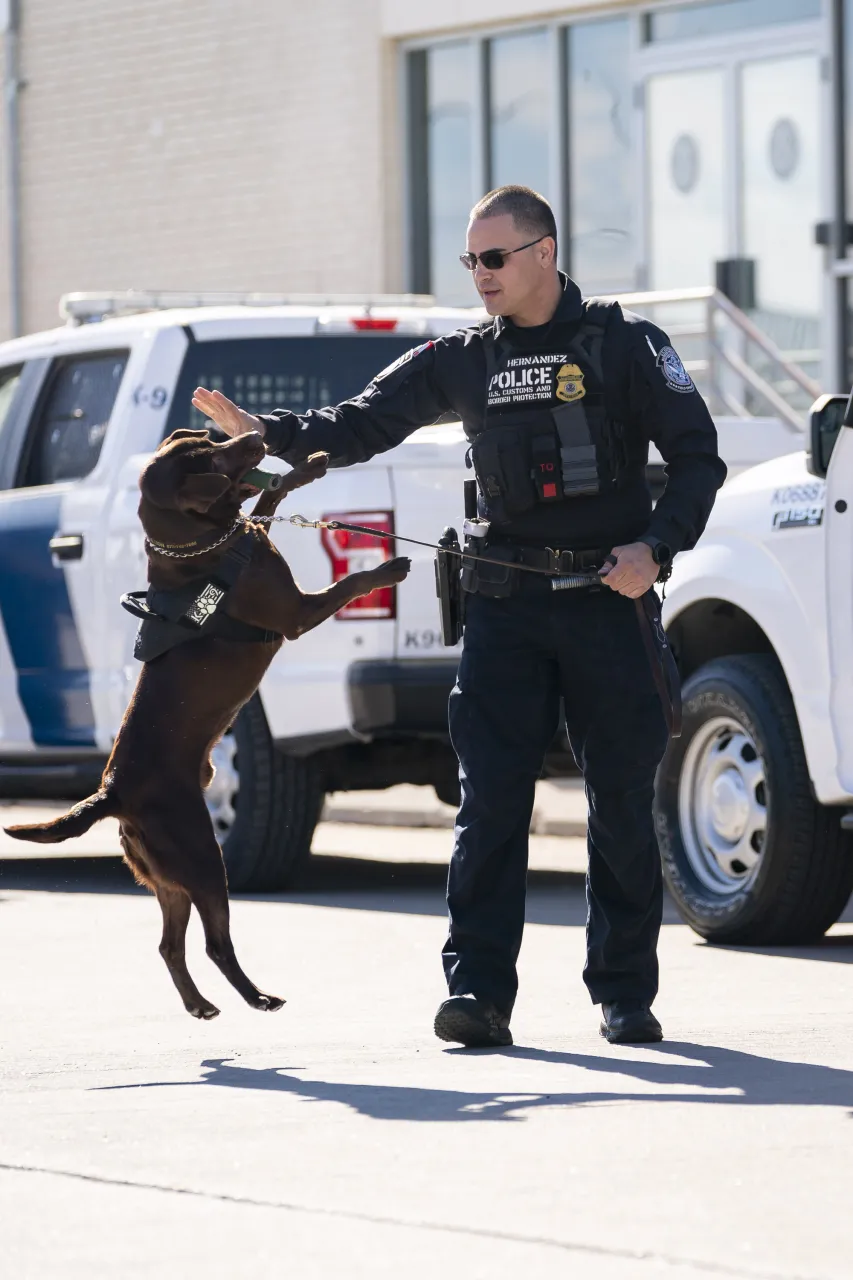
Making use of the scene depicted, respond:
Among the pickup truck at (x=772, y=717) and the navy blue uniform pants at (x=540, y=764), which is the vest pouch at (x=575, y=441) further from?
the pickup truck at (x=772, y=717)

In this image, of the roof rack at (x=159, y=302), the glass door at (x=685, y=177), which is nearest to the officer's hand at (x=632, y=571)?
the roof rack at (x=159, y=302)

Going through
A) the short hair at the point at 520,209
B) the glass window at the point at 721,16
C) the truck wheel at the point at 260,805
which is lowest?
the truck wheel at the point at 260,805

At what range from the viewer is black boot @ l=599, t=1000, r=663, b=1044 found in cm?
593

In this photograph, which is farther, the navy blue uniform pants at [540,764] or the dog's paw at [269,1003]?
the dog's paw at [269,1003]

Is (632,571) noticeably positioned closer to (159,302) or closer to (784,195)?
(159,302)

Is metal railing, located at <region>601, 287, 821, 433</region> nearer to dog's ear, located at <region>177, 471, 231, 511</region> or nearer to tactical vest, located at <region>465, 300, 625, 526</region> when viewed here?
tactical vest, located at <region>465, 300, 625, 526</region>

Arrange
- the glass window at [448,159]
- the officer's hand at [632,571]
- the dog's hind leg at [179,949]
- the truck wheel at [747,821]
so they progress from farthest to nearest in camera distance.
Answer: the glass window at [448,159]
the truck wheel at [747,821]
the dog's hind leg at [179,949]
the officer's hand at [632,571]

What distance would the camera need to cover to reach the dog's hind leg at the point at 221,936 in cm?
597

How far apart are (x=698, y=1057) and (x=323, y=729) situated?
344 centimetres

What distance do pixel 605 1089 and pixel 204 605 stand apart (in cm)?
153

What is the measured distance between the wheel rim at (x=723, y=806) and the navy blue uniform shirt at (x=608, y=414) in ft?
6.53

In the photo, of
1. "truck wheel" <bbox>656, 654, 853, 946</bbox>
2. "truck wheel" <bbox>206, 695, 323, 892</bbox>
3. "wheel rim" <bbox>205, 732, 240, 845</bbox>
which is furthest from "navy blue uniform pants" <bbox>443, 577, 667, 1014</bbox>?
"wheel rim" <bbox>205, 732, 240, 845</bbox>

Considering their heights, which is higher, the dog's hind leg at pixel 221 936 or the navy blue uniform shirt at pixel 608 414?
the navy blue uniform shirt at pixel 608 414

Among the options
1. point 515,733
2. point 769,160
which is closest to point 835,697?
point 515,733
